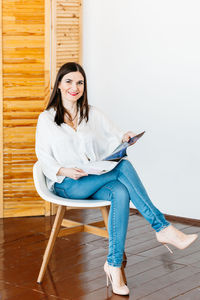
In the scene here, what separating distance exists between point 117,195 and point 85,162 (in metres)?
0.33

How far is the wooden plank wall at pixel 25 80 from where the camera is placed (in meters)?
3.80

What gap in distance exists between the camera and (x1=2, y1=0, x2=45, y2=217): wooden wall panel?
12.5 feet

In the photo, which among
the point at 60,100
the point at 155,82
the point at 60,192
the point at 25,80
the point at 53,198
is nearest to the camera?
the point at 53,198

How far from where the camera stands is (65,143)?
280 cm

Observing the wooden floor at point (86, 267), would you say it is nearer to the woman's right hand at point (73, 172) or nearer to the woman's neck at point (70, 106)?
the woman's right hand at point (73, 172)

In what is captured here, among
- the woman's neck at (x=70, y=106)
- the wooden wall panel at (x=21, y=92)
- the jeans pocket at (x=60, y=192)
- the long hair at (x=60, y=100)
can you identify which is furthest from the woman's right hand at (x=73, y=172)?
the wooden wall panel at (x=21, y=92)

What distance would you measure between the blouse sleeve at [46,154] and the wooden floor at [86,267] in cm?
53

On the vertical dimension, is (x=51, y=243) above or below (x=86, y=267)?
above

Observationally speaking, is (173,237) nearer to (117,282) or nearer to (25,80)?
(117,282)

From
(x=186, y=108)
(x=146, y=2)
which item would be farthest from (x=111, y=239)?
(x=146, y=2)

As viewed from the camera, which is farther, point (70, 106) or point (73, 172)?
point (70, 106)

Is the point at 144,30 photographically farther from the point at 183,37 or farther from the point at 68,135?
the point at 68,135

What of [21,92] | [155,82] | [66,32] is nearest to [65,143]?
[21,92]

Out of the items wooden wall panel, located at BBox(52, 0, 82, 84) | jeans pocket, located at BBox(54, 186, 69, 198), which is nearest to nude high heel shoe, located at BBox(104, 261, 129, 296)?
jeans pocket, located at BBox(54, 186, 69, 198)
